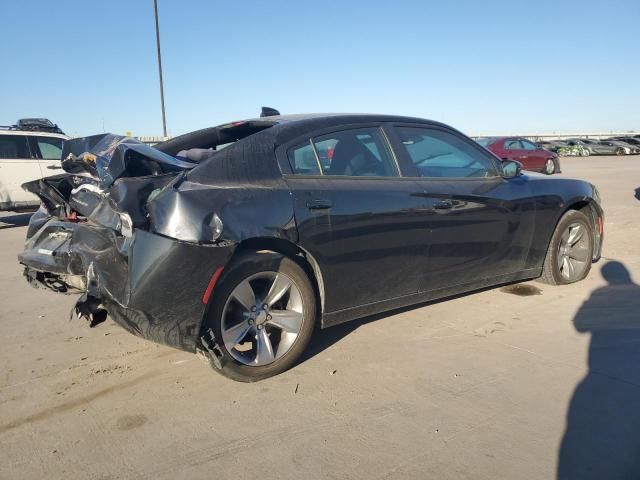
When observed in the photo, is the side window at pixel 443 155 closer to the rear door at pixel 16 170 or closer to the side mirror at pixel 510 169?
the side mirror at pixel 510 169

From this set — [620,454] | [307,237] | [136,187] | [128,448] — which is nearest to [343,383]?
[307,237]

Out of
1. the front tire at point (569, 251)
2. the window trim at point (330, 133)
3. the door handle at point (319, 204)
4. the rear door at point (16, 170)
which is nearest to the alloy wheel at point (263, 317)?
the door handle at point (319, 204)

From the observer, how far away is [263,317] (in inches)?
129

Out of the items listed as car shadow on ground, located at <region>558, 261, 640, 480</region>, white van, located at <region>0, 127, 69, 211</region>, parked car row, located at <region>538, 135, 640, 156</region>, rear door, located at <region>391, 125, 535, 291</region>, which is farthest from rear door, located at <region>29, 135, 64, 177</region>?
parked car row, located at <region>538, 135, 640, 156</region>

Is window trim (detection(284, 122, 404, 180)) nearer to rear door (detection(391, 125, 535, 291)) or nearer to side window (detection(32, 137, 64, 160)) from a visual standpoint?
rear door (detection(391, 125, 535, 291))

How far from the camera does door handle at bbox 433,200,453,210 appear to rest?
156 inches

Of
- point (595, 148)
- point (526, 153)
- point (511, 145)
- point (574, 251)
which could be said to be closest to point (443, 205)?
point (574, 251)

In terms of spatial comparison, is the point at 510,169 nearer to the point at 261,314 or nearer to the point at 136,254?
the point at 261,314

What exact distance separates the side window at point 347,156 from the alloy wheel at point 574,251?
7.62ft

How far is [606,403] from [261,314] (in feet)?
6.74

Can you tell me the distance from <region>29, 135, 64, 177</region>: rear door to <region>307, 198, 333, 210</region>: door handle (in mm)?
10039

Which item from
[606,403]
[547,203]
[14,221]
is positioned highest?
[547,203]

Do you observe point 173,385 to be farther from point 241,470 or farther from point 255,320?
point 241,470

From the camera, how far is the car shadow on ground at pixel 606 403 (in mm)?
2418
